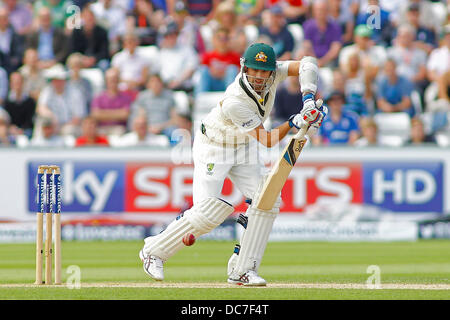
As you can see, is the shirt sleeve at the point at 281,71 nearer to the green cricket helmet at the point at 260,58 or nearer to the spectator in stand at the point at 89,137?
the green cricket helmet at the point at 260,58

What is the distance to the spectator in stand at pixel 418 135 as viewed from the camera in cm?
1461

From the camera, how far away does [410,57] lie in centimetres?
1644

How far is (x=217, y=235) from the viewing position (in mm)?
14422

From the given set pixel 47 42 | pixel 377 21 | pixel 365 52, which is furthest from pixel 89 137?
pixel 377 21

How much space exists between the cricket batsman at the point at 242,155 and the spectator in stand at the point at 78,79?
22.9 ft

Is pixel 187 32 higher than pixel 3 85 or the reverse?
higher

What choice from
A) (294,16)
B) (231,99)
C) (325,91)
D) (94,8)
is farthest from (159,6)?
(231,99)

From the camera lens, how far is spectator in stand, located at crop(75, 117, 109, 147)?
14492 mm

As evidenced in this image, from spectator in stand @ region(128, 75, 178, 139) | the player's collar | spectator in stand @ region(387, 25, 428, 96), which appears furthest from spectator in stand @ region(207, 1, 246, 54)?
the player's collar

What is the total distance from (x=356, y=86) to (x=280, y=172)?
24.9 ft

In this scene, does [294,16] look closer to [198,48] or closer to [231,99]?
[198,48]

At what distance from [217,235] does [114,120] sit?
2.56m

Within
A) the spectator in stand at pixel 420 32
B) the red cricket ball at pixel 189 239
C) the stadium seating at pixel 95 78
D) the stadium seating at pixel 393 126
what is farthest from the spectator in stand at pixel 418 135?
the red cricket ball at pixel 189 239

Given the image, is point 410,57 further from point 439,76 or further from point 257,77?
point 257,77
